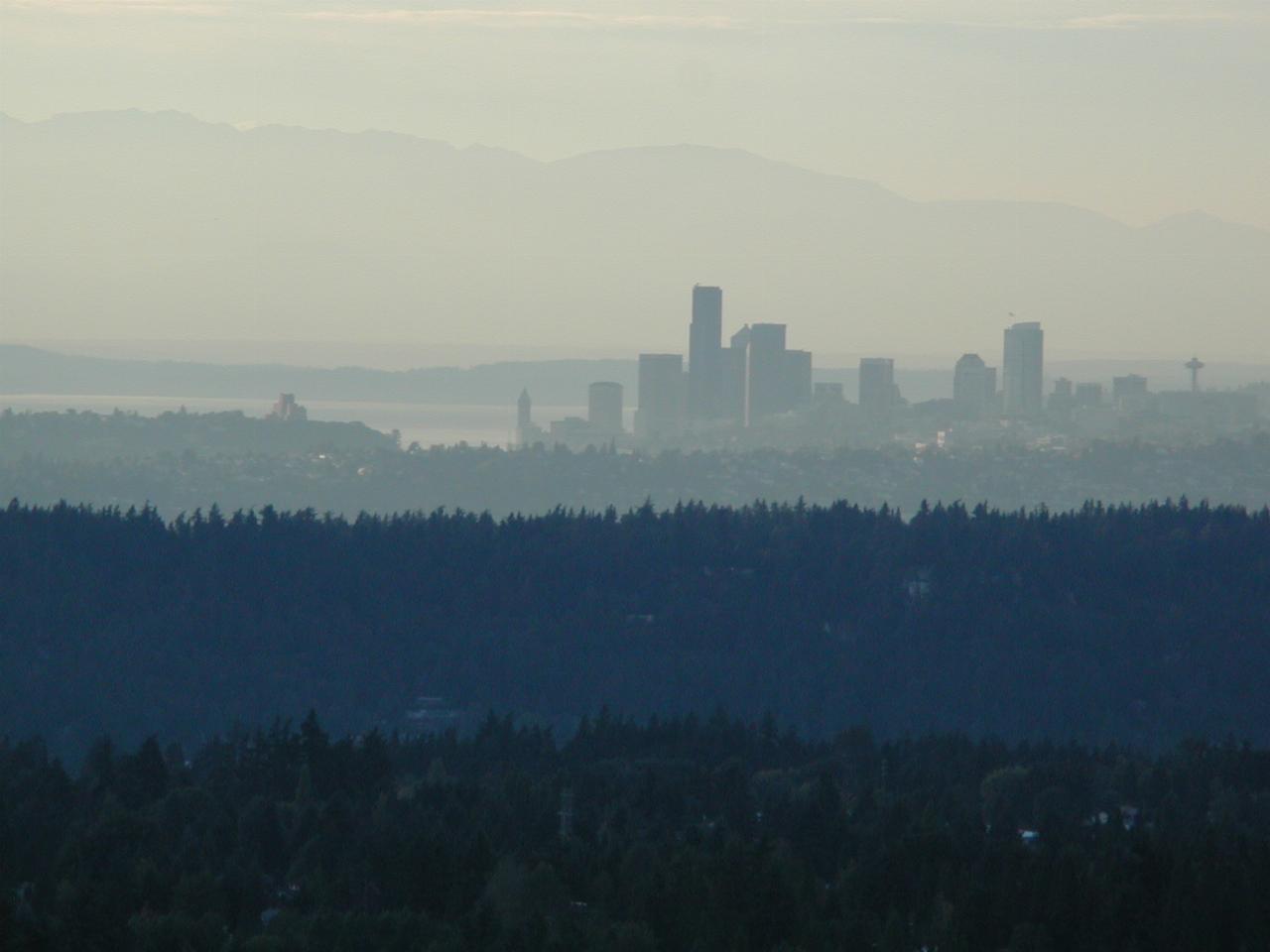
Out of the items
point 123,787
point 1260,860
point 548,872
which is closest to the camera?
point 548,872

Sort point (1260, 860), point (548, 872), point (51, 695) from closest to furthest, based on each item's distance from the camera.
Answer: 1. point (548, 872)
2. point (1260, 860)
3. point (51, 695)

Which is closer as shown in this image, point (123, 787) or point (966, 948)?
point (966, 948)

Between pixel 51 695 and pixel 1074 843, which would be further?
pixel 51 695

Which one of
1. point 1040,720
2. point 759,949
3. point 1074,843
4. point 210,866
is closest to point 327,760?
point 210,866

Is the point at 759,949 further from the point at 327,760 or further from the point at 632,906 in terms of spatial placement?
the point at 327,760

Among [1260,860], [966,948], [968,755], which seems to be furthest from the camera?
[968,755]

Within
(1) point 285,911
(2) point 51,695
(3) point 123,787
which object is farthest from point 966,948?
(2) point 51,695

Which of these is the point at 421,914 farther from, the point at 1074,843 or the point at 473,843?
the point at 1074,843
